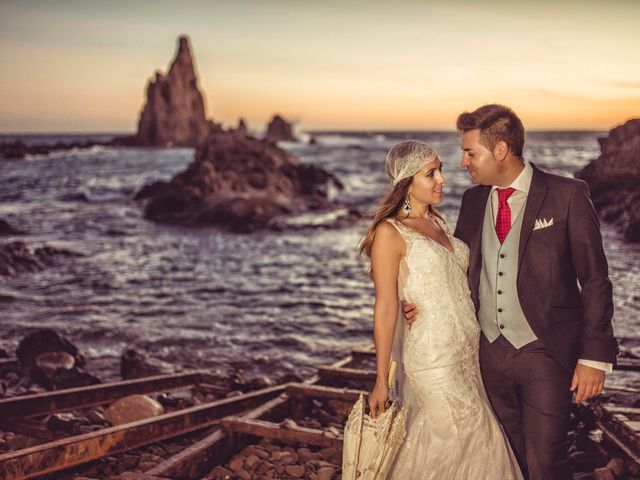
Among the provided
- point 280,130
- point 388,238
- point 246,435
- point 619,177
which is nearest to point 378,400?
point 388,238

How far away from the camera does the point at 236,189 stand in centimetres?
2641

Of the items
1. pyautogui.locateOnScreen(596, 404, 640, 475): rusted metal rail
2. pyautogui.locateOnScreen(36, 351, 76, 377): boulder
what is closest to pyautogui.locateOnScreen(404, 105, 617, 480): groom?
pyautogui.locateOnScreen(596, 404, 640, 475): rusted metal rail

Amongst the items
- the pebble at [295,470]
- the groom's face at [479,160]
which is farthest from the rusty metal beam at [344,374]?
the groom's face at [479,160]

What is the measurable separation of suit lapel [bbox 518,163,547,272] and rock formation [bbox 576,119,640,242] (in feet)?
54.2

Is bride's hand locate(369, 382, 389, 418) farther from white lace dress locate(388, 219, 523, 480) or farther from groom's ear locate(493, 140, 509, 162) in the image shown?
groom's ear locate(493, 140, 509, 162)

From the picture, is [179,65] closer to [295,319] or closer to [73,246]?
[73,246]

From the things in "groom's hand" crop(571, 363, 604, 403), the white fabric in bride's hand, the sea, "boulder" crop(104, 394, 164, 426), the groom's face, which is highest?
the groom's face

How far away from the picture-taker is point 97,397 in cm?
646

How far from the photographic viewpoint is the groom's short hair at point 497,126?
141 inches

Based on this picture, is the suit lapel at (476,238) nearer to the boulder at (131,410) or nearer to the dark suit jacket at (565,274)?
the dark suit jacket at (565,274)

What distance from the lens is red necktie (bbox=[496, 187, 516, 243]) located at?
367cm

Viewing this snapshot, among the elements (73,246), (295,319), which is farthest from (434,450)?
(73,246)

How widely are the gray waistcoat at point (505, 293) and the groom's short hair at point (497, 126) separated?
0.41m

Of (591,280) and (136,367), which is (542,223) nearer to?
(591,280)
